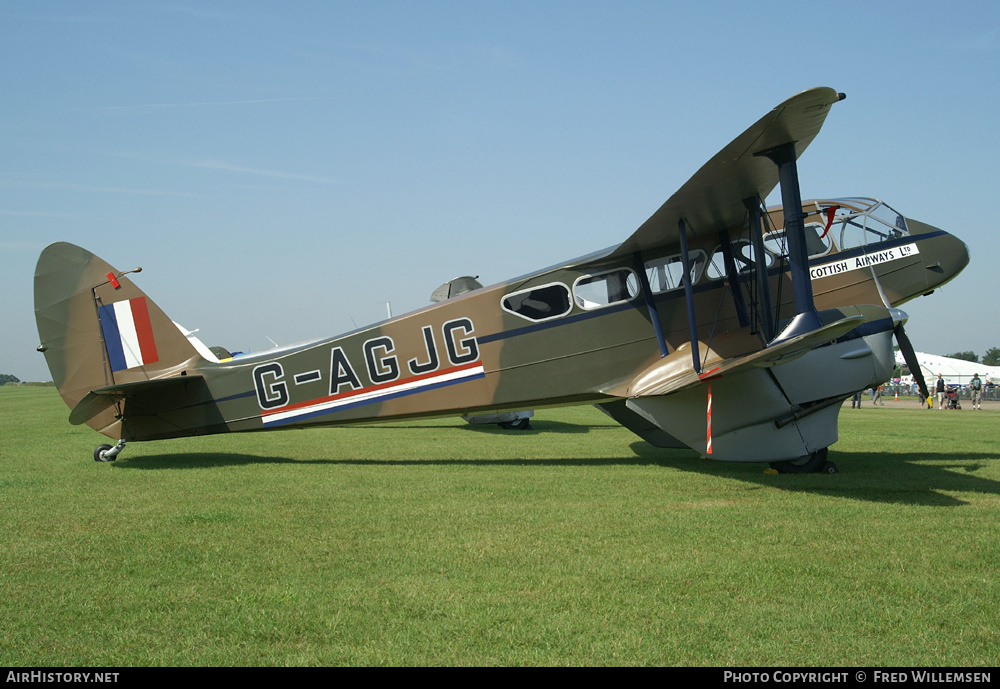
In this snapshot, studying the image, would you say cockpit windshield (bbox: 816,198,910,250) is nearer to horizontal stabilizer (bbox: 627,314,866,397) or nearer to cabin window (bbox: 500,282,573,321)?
horizontal stabilizer (bbox: 627,314,866,397)

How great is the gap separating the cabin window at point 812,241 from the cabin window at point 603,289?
1.84m

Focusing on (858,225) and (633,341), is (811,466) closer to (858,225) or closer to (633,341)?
(633,341)

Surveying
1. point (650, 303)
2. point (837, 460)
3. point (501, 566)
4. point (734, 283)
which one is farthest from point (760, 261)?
point (501, 566)

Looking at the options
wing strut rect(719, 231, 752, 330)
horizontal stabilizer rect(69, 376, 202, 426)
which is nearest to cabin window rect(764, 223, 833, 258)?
wing strut rect(719, 231, 752, 330)

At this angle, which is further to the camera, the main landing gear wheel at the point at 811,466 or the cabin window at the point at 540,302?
the cabin window at the point at 540,302

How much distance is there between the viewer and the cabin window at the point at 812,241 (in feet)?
29.7

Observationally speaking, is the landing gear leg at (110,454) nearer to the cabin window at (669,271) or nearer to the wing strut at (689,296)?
the cabin window at (669,271)

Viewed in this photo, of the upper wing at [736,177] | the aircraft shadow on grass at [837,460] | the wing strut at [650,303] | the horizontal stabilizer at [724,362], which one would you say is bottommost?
the aircraft shadow on grass at [837,460]

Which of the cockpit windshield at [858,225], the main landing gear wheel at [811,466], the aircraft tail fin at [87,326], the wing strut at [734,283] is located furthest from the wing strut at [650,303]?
the aircraft tail fin at [87,326]

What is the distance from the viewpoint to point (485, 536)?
5621mm

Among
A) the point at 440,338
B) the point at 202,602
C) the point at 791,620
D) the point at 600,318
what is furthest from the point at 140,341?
the point at 791,620

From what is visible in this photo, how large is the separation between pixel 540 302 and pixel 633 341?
52.0 inches

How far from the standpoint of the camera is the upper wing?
6.39m
